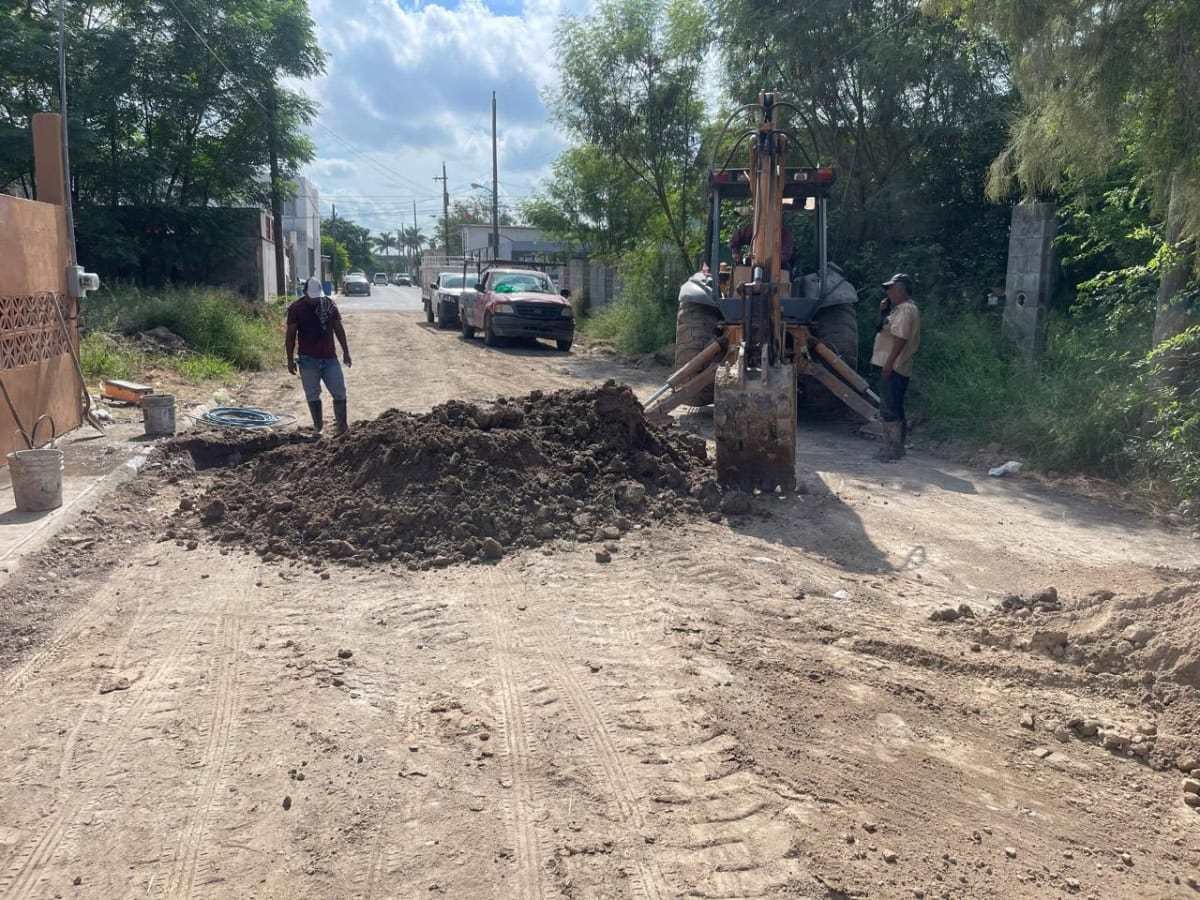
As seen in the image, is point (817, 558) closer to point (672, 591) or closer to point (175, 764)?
point (672, 591)

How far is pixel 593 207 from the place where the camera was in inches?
1110

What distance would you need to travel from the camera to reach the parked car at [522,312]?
23141 millimetres

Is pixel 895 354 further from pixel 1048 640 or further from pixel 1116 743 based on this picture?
pixel 1116 743

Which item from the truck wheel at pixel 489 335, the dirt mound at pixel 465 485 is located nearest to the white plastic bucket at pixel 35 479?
the dirt mound at pixel 465 485

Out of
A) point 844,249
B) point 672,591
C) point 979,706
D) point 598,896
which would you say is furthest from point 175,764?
point 844,249

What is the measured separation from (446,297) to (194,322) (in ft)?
39.6

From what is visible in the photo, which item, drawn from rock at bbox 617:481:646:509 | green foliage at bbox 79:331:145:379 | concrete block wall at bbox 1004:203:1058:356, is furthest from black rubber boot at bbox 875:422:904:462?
green foliage at bbox 79:331:145:379

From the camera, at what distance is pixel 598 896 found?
3.13 m

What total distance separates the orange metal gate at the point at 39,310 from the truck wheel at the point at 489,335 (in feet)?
42.8

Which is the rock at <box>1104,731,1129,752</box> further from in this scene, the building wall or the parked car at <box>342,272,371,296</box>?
the parked car at <box>342,272,371,296</box>

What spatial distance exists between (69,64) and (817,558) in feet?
73.6

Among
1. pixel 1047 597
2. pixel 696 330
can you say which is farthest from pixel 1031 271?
pixel 1047 597

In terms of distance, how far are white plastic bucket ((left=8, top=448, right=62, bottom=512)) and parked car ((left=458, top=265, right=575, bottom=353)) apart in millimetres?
16142

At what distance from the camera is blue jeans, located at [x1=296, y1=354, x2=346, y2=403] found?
10609mm
